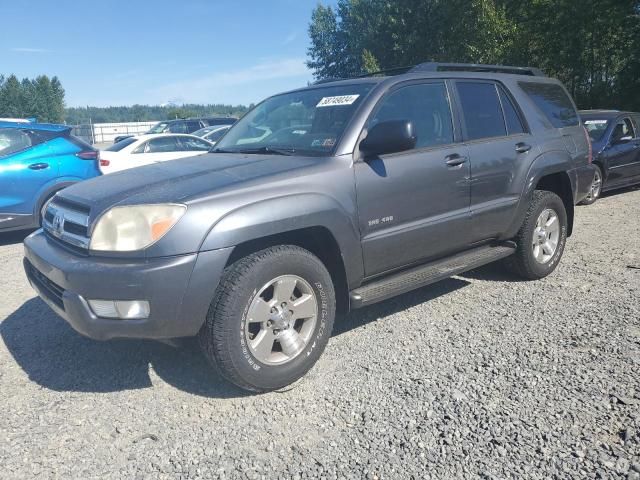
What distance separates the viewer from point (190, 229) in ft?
8.81

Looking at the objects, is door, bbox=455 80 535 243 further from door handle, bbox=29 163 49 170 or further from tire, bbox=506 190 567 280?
door handle, bbox=29 163 49 170

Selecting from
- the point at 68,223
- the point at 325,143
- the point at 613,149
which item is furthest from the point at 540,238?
the point at 613,149

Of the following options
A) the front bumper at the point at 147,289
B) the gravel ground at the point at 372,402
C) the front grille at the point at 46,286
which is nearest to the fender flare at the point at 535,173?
the gravel ground at the point at 372,402

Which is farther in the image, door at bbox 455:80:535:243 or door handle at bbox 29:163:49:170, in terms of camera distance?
door handle at bbox 29:163:49:170

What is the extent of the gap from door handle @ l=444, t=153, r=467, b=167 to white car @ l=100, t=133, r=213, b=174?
677 centimetres

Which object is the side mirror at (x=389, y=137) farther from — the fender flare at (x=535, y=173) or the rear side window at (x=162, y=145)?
the rear side window at (x=162, y=145)

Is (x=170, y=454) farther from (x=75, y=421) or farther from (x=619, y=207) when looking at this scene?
(x=619, y=207)

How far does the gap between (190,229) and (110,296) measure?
1.73ft

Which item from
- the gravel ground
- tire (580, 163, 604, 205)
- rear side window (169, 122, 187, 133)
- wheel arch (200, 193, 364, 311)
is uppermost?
rear side window (169, 122, 187, 133)

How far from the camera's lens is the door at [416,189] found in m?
3.38

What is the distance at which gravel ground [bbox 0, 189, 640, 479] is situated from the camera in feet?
7.89

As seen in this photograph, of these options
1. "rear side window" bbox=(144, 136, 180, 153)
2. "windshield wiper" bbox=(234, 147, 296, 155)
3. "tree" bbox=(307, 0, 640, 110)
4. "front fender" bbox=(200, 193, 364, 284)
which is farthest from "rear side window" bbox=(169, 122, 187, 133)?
"front fender" bbox=(200, 193, 364, 284)

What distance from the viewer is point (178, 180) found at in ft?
10.3

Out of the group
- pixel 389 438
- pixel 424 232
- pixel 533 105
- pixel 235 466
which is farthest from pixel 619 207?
pixel 235 466
